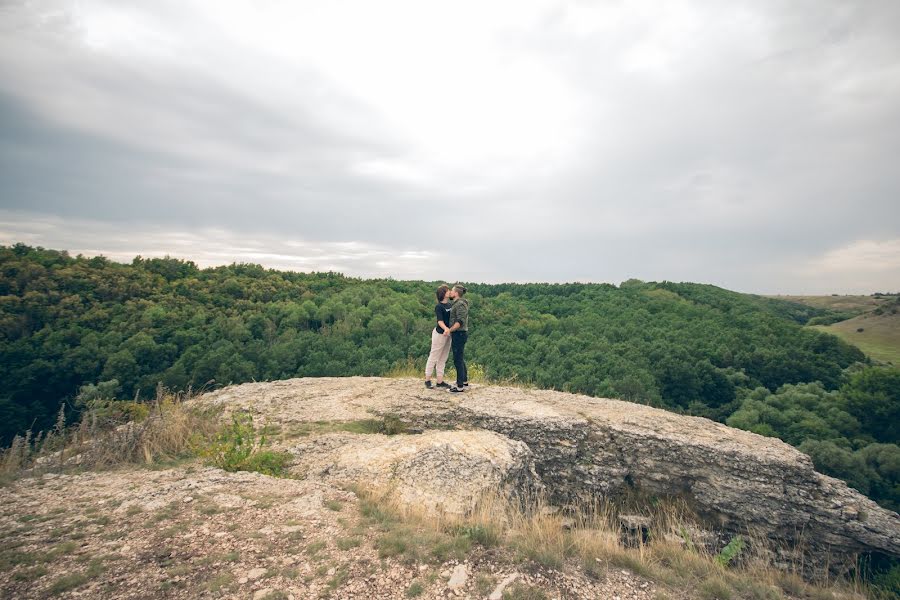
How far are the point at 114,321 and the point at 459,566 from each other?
42.6 metres

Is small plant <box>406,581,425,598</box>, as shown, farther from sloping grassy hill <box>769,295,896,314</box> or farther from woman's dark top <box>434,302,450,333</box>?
sloping grassy hill <box>769,295,896,314</box>

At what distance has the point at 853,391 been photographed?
89.2ft

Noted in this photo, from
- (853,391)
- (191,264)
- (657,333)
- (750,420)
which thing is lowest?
(750,420)

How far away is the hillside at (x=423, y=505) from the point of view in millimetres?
3352

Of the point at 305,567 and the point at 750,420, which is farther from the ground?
the point at 305,567

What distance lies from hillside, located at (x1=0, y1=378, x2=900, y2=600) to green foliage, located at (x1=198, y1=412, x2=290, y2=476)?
46 millimetres

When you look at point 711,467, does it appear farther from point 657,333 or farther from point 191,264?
point 191,264

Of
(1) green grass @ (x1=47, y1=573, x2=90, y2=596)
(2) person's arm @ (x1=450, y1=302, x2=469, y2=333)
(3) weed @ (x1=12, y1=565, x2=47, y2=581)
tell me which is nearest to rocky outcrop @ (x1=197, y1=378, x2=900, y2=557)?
(2) person's arm @ (x1=450, y1=302, x2=469, y2=333)

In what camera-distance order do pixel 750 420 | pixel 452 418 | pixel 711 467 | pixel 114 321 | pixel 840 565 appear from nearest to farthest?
1. pixel 840 565
2. pixel 711 467
3. pixel 452 418
4. pixel 750 420
5. pixel 114 321

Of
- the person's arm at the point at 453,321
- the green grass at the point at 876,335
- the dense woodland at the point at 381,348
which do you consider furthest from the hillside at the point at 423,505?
the green grass at the point at 876,335

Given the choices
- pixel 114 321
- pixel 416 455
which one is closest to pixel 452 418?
pixel 416 455

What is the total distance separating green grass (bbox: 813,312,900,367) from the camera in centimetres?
4325

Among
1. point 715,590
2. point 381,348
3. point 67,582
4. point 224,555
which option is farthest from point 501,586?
point 381,348

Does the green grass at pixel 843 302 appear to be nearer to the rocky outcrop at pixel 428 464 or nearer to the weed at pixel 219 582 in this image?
the rocky outcrop at pixel 428 464
